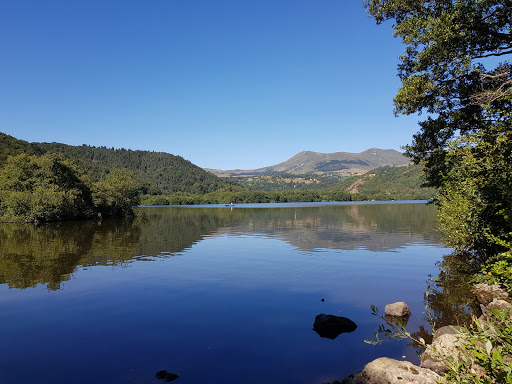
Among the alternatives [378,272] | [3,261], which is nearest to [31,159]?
[3,261]

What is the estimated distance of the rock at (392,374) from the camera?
10.2m

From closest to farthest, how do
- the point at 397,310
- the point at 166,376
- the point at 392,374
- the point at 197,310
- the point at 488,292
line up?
the point at 392,374, the point at 166,376, the point at 397,310, the point at 488,292, the point at 197,310

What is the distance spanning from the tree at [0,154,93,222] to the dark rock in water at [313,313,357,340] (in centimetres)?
8380

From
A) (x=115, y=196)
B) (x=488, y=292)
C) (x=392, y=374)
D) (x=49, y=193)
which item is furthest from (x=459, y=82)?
(x=115, y=196)

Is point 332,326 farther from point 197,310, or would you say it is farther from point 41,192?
point 41,192

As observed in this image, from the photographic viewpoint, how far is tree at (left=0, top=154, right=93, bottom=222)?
3169 inches

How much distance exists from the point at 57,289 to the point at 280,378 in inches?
783

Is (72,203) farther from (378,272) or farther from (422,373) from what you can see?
(422,373)

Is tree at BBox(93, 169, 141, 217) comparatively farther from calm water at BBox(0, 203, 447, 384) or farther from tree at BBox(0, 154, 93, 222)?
calm water at BBox(0, 203, 447, 384)

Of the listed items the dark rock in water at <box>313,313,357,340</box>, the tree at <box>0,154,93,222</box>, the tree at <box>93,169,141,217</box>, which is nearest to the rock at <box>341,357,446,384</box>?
the dark rock in water at <box>313,313,357,340</box>

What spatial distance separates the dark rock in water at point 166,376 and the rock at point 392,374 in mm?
6257

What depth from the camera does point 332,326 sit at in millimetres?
16375

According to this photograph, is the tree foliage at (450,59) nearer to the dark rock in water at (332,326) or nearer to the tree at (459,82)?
the tree at (459,82)

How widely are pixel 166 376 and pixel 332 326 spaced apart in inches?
328
